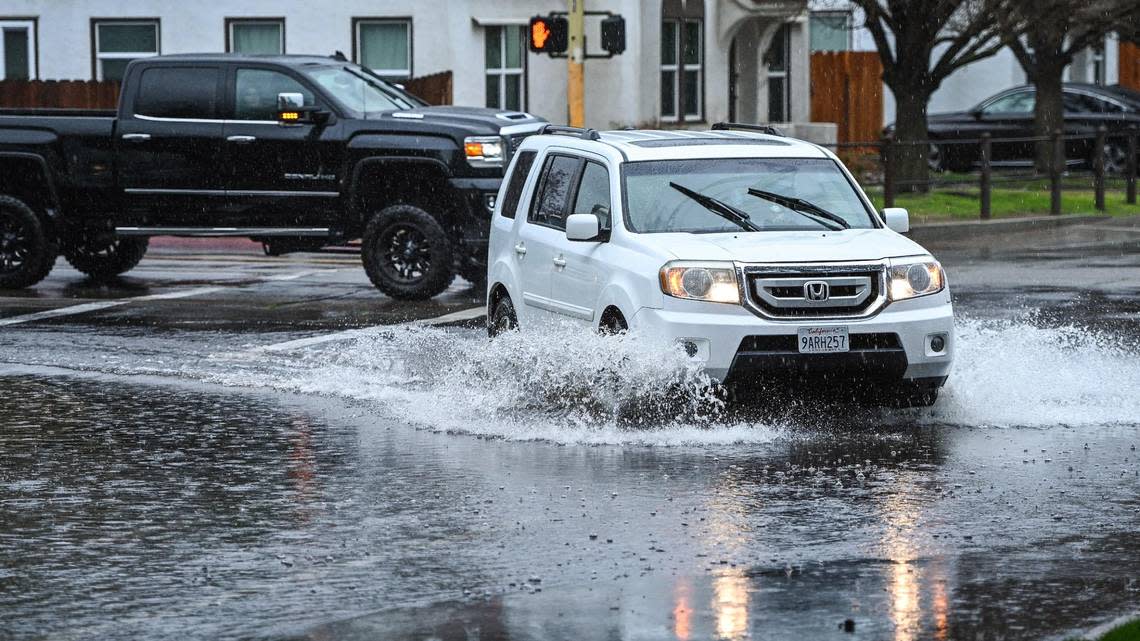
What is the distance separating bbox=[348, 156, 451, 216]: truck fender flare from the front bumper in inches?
301

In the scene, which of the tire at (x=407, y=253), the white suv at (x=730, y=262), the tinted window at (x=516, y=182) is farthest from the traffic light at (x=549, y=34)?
the white suv at (x=730, y=262)

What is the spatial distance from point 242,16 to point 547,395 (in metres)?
26.2

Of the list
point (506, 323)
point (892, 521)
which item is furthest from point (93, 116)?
point (892, 521)

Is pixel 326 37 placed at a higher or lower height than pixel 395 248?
higher

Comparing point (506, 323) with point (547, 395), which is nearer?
point (547, 395)

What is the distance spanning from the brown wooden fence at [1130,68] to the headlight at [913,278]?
42169 millimetres

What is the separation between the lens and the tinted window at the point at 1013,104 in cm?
3988

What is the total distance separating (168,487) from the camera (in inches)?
369

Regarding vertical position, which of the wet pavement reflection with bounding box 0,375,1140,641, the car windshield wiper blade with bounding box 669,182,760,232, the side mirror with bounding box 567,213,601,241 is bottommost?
the wet pavement reflection with bounding box 0,375,1140,641

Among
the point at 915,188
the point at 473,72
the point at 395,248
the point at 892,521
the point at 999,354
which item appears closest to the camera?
the point at 892,521

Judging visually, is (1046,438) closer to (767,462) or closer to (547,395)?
(767,462)

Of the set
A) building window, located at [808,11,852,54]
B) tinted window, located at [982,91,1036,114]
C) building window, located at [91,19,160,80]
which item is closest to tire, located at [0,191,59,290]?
building window, located at [91,19,160,80]

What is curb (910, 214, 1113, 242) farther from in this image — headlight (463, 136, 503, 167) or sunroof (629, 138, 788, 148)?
sunroof (629, 138, 788, 148)

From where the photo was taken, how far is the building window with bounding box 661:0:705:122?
36.8 meters
